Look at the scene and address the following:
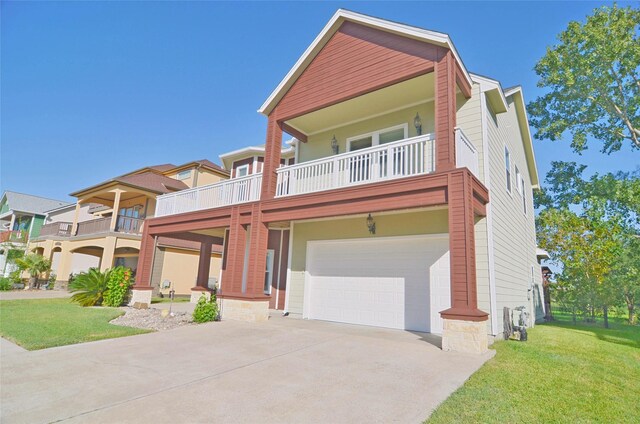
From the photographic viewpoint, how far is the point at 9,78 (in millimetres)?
13906

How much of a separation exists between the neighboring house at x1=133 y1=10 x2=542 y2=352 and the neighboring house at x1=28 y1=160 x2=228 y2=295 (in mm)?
9103

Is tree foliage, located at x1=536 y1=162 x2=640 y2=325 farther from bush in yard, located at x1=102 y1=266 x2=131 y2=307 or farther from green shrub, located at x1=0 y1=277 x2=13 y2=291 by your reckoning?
green shrub, located at x1=0 y1=277 x2=13 y2=291

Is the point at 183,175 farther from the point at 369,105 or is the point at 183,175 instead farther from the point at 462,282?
the point at 462,282

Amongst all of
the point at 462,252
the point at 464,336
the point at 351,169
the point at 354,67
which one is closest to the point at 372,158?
the point at 351,169

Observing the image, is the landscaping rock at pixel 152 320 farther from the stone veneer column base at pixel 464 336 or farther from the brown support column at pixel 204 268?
the stone veneer column base at pixel 464 336

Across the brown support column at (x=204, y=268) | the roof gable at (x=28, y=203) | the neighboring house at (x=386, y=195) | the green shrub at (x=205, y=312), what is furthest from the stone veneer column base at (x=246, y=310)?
the roof gable at (x=28, y=203)

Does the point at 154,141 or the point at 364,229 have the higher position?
the point at 154,141

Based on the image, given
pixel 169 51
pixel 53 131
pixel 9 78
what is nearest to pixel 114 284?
pixel 9 78

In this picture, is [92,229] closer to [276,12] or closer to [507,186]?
[276,12]

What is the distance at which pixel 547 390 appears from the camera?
173 inches

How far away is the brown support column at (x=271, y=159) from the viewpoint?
413 inches

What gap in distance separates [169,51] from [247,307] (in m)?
12.9

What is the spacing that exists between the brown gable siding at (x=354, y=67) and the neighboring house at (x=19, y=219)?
28514 mm

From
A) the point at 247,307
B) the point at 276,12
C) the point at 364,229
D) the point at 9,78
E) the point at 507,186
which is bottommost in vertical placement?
the point at 247,307
